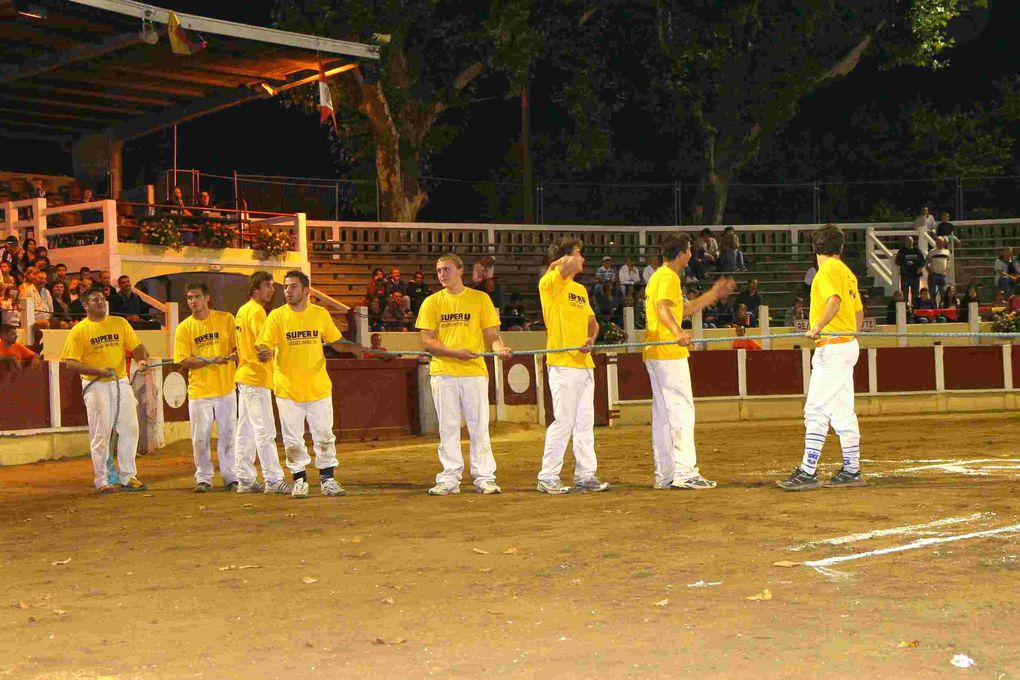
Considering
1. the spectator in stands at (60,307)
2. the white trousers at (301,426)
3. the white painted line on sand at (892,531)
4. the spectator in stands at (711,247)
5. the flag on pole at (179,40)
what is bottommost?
the white painted line on sand at (892,531)

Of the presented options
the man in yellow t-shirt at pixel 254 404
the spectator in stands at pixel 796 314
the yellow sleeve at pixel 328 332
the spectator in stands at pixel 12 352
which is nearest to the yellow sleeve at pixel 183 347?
the man in yellow t-shirt at pixel 254 404

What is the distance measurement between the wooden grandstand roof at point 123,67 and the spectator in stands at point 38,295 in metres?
4.08

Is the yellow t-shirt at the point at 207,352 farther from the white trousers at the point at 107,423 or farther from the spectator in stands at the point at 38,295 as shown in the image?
the spectator in stands at the point at 38,295

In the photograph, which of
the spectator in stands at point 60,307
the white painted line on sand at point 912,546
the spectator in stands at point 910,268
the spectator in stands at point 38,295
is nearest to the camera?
the white painted line on sand at point 912,546

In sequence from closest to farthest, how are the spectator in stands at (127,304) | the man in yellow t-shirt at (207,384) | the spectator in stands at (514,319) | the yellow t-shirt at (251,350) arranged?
the yellow t-shirt at (251,350)
the man in yellow t-shirt at (207,384)
the spectator in stands at (127,304)
the spectator in stands at (514,319)

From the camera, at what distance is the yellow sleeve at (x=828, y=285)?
1068cm

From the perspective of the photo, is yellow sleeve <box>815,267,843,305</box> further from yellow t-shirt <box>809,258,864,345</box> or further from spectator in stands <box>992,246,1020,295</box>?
spectator in stands <box>992,246,1020,295</box>

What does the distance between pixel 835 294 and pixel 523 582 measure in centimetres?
467

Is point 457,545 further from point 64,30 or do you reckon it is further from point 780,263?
point 780,263

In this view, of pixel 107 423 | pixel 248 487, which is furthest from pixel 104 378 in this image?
pixel 248 487

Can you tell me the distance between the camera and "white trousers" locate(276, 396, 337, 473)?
11.3 m

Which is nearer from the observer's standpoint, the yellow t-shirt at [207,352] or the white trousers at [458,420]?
the white trousers at [458,420]

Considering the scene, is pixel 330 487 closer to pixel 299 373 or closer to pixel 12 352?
pixel 299 373

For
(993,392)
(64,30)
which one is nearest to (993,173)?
(993,392)
